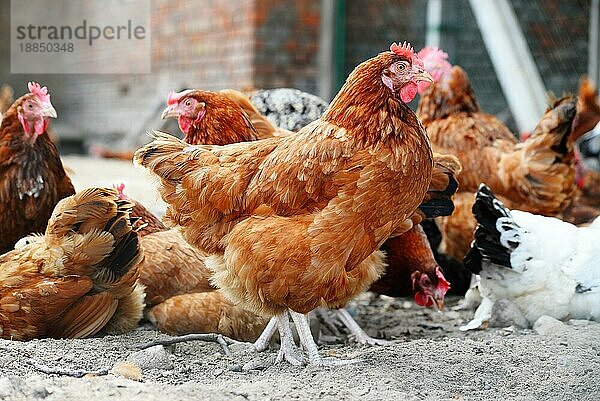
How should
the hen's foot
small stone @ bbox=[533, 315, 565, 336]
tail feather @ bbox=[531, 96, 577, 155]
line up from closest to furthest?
1. the hen's foot
2. small stone @ bbox=[533, 315, 565, 336]
3. tail feather @ bbox=[531, 96, 577, 155]

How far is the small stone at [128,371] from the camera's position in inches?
101

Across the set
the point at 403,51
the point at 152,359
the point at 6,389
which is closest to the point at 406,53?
the point at 403,51

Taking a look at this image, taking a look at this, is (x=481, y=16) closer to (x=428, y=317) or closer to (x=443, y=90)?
(x=443, y=90)

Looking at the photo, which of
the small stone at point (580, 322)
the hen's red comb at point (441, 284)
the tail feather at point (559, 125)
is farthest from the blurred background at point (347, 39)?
the small stone at point (580, 322)

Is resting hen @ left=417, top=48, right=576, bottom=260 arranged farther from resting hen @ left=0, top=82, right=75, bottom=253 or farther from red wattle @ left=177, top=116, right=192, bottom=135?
resting hen @ left=0, top=82, right=75, bottom=253

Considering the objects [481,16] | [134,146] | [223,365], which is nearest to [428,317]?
[223,365]

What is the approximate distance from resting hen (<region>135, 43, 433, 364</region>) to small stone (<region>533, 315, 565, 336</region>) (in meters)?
0.94

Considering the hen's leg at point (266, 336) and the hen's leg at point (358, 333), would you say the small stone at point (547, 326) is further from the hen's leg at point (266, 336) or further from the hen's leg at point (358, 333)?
the hen's leg at point (266, 336)

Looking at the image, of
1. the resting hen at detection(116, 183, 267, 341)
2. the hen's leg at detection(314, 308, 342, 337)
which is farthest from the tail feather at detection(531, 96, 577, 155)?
the resting hen at detection(116, 183, 267, 341)

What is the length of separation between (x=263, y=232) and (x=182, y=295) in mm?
890

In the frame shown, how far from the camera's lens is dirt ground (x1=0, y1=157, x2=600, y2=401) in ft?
7.75

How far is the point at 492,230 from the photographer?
12.1 ft

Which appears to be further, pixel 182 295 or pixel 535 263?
pixel 535 263

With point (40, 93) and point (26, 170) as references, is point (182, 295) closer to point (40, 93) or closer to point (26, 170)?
point (26, 170)
